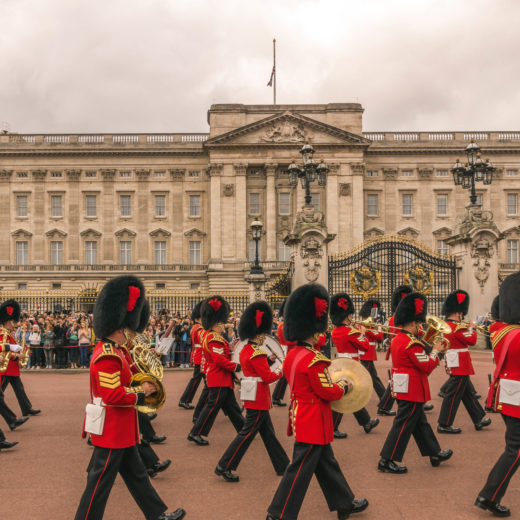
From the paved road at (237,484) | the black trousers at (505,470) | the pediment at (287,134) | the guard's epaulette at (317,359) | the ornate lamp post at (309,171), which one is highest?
the pediment at (287,134)

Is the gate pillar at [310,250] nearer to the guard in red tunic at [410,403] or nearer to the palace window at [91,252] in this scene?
the guard in red tunic at [410,403]

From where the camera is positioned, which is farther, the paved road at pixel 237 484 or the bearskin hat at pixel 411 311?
the bearskin hat at pixel 411 311

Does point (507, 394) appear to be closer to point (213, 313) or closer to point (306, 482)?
point (306, 482)

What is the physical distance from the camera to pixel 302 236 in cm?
1680

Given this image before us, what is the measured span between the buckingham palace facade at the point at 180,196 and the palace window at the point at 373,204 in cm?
8

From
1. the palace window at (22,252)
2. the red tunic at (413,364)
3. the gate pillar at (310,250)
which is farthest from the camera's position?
the palace window at (22,252)

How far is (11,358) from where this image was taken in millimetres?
9102

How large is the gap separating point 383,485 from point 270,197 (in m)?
41.6

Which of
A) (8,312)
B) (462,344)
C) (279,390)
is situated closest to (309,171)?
(279,390)

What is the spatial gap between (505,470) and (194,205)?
44580 millimetres

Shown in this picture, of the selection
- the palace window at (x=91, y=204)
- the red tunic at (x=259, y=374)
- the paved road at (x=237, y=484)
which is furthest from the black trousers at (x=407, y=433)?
the palace window at (x=91, y=204)

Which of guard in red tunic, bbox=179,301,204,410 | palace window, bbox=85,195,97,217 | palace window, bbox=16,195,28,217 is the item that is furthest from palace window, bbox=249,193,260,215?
guard in red tunic, bbox=179,301,204,410

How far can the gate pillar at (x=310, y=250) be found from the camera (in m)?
16.8

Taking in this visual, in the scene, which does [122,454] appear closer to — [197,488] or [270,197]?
[197,488]
